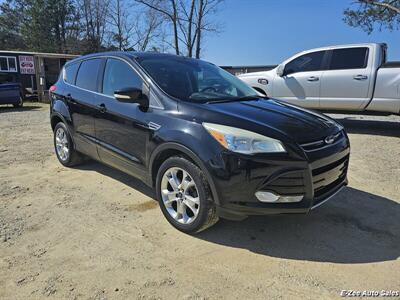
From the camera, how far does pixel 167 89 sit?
12.2 ft

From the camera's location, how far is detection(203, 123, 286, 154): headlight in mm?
2945

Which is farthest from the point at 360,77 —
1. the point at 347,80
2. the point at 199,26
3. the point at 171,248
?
the point at 199,26

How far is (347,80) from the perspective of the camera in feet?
26.4

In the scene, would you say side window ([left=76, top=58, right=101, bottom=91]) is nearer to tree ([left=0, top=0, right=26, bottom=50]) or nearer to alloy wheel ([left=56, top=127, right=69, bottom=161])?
alloy wheel ([left=56, top=127, right=69, bottom=161])

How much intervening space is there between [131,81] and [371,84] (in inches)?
232

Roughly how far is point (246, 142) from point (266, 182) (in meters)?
0.37

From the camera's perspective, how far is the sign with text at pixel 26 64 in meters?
19.6

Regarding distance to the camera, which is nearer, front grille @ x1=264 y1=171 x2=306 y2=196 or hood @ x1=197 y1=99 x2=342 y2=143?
front grille @ x1=264 y1=171 x2=306 y2=196

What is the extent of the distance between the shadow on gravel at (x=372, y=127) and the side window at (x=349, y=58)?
1588 mm

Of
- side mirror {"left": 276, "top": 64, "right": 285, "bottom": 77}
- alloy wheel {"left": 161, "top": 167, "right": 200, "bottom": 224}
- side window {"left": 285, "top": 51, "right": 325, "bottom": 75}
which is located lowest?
alloy wheel {"left": 161, "top": 167, "right": 200, "bottom": 224}

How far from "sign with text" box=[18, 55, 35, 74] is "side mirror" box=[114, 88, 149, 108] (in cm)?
1877

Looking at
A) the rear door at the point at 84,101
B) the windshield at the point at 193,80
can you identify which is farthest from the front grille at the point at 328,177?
the rear door at the point at 84,101

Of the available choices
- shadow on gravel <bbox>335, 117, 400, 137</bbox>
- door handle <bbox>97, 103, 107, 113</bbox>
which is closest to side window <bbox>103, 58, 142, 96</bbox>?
door handle <bbox>97, 103, 107, 113</bbox>


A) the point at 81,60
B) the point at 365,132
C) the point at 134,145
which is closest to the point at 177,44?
the point at 365,132
